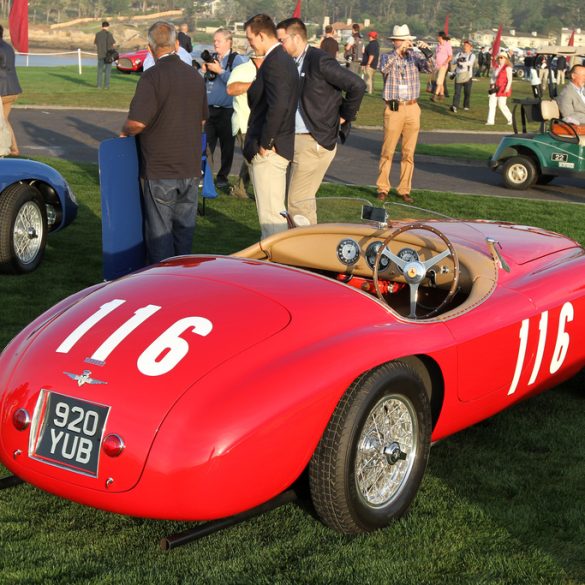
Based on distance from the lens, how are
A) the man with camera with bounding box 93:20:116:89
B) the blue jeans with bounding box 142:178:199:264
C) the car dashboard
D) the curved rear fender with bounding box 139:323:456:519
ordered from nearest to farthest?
the curved rear fender with bounding box 139:323:456:519 → the car dashboard → the blue jeans with bounding box 142:178:199:264 → the man with camera with bounding box 93:20:116:89

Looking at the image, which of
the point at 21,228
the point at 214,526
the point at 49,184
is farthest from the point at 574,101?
the point at 214,526

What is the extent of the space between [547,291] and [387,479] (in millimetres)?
1629

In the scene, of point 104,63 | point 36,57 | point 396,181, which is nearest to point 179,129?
point 396,181

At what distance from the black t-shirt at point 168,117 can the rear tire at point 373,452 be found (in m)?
4.10

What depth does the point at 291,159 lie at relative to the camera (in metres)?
9.31

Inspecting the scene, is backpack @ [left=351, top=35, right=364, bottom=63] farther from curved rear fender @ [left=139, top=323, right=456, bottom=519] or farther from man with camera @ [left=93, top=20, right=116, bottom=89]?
curved rear fender @ [left=139, top=323, right=456, bottom=519]

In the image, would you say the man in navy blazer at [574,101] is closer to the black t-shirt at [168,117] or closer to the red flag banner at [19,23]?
the black t-shirt at [168,117]

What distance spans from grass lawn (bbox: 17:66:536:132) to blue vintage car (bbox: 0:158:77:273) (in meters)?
17.2

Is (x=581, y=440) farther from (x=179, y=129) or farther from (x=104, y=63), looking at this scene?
(x=104, y=63)

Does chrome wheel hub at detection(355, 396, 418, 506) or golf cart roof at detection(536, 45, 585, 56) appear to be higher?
golf cart roof at detection(536, 45, 585, 56)

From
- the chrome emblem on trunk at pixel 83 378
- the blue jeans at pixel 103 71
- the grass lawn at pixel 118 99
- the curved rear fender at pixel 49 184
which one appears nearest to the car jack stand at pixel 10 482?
the chrome emblem on trunk at pixel 83 378

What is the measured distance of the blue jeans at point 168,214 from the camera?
8.38 metres

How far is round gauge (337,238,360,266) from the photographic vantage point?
5.75 m

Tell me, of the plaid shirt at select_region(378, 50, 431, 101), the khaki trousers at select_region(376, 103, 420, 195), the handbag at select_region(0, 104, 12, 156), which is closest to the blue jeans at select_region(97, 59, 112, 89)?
the plaid shirt at select_region(378, 50, 431, 101)
